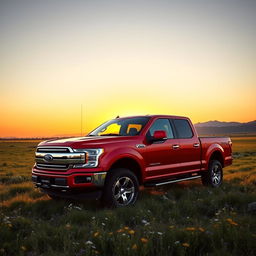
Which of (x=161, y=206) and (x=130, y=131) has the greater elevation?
(x=130, y=131)

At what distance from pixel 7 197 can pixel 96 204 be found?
7.79 ft

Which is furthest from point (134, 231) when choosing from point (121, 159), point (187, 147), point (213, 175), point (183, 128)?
point (213, 175)

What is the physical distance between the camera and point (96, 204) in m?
6.41

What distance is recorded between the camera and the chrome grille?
219 inches

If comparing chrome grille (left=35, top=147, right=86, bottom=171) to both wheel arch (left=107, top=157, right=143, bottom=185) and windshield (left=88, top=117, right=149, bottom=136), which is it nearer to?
wheel arch (left=107, top=157, right=143, bottom=185)

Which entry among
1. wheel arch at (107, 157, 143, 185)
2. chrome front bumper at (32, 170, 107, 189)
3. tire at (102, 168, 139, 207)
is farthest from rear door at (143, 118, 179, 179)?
chrome front bumper at (32, 170, 107, 189)

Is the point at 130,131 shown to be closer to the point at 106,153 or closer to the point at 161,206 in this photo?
the point at 106,153

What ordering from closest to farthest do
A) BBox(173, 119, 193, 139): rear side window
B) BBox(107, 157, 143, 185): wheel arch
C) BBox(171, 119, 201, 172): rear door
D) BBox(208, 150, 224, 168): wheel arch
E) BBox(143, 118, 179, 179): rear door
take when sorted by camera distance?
BBox(107, 157, 143, 185): wheel arch → BBox(143, 118, 179, 179): rear door → BBox(171, 119, 201, 172): rear door → BBox(173, 119, 193, 139): rear side window → BBox(208, 150, 224, 168): wheel arch

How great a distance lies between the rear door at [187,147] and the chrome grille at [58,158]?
2.85m

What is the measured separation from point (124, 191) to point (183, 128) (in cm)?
281

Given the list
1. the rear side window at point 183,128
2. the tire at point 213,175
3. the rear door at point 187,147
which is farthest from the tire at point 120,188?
the tire at point 213,175

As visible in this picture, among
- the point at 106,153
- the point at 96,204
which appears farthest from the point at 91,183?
the point at 96,204

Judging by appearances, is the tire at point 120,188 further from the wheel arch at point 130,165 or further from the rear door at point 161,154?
the rear door at point 161,154

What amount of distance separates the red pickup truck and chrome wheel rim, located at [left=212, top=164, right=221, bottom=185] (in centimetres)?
58
